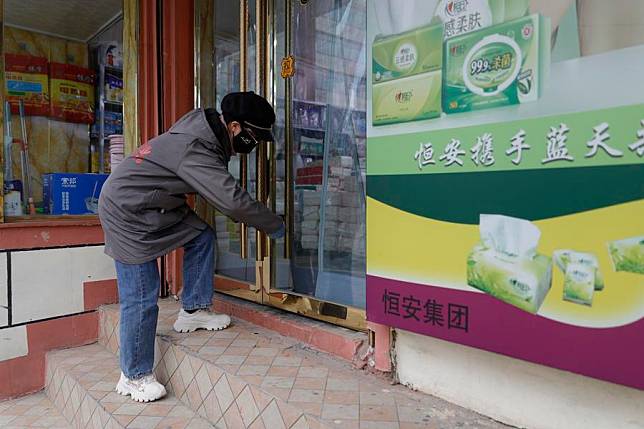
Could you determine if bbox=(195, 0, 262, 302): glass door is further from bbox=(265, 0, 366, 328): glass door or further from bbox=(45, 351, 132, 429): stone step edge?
bbox=(45, 351, 132, 429): stone step edge

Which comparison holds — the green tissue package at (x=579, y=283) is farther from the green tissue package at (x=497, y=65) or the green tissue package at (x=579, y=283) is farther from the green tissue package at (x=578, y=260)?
the green tissue package at (x=497, y=65)

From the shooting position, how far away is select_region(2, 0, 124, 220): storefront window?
329cm

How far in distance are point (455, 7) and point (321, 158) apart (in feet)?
3.79

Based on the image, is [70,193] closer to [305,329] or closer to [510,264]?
[305,329]

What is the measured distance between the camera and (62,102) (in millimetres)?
3871

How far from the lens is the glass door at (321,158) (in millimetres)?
2396

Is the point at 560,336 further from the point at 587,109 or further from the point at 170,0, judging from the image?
the point at 170,0

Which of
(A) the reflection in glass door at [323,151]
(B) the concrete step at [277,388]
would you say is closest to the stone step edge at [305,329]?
(B) the concrete step at [277,388]

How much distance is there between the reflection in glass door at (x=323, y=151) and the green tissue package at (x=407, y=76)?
50 centimetres

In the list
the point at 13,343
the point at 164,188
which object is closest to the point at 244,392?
the point at 164,188

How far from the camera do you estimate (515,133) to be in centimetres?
144

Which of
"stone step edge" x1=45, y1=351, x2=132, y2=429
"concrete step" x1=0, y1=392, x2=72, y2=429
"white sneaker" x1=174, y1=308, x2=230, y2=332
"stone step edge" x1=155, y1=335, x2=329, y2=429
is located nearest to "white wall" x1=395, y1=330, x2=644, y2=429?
"stone step edge" x1=155, y1=335, x2=329, y2=429

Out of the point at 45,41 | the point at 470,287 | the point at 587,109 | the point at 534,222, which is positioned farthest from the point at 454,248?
the point at 45,41

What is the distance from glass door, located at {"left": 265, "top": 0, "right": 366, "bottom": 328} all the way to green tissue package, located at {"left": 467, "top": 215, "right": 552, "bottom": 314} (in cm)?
84
